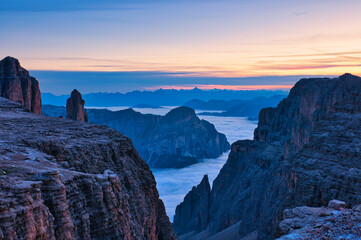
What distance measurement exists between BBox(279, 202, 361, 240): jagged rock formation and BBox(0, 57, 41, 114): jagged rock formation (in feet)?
129

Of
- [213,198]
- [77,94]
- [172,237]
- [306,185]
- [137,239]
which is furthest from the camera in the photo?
[213,198]

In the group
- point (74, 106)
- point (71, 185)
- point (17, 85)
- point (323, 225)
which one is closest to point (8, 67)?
point (17, 85)

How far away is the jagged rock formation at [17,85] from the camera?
55.2 meters

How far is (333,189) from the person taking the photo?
147 feet

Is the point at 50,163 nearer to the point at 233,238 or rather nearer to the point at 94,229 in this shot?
the point at 94,229

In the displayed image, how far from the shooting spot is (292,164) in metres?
55.7

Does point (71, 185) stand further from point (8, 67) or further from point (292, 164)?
point (8, 67)

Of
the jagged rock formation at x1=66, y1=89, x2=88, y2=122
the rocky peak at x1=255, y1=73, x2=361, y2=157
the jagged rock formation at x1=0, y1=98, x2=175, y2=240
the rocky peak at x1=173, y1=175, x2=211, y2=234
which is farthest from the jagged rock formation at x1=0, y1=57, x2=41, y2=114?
the rocky peak at x1=173, y1=175, x2=211, y2=234

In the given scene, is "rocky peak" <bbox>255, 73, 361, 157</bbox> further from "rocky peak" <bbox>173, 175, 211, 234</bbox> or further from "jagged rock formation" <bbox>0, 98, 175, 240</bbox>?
"jagged rock formation" <bbox>0, 98, 175, 240</bbox>

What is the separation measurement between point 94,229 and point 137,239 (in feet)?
18.9

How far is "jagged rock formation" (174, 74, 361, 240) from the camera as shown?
47.3 meters

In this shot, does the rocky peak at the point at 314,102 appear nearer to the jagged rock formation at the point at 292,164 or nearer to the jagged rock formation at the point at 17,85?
the jagged rock formation at the point at 292,164

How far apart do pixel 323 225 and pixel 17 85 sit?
154 feet

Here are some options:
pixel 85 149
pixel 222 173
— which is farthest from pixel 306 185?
pixel 222 173
